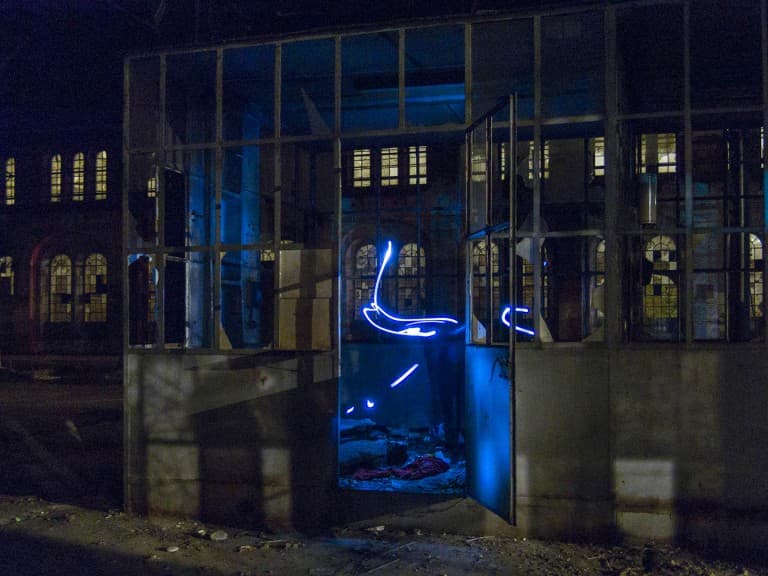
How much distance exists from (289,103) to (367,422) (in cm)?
605

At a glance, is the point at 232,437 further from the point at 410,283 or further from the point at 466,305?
the point at 410,283

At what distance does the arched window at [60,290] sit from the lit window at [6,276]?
185cm

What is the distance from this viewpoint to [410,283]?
2064cm

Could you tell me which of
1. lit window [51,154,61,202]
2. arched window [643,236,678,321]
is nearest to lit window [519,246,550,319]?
arched window [643,236,678,321]

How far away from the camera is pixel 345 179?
20016 millimetres

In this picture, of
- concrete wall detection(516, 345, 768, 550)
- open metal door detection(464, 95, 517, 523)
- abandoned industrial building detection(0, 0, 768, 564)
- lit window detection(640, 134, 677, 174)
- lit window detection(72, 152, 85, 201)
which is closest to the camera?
open metal door detection(464, 95, 517, 523)

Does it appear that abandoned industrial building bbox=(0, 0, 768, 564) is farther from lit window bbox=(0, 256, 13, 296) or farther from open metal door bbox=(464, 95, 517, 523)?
lit window bbox=(0, 256, 13, 296)

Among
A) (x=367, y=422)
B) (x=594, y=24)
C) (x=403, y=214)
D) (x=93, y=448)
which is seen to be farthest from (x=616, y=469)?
(x=403, y=214)

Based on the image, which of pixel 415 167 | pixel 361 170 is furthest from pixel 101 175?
pixel 415 167

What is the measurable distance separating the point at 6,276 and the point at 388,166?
69.7 feet

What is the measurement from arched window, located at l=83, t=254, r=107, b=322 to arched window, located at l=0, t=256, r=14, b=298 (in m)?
3.65

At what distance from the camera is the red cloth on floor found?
1005 centimetres

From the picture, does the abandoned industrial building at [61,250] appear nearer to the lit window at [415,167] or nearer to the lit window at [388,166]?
the lit window at [388,166]

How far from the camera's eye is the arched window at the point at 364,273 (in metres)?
18.7
